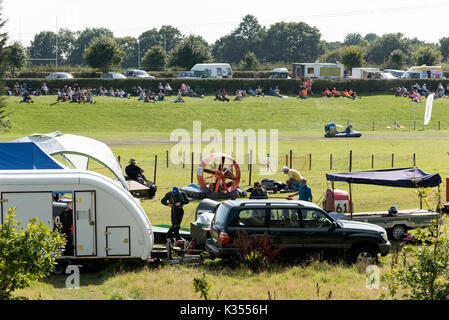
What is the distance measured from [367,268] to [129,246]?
5.09 metres

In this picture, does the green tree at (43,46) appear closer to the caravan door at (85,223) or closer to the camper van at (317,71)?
the camper van at (317,71)

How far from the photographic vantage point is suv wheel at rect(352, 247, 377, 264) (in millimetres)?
14312

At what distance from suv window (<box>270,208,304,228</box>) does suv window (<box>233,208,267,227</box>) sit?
21cm

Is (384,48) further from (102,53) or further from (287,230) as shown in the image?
(287,230)

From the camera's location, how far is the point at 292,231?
14.1 meters

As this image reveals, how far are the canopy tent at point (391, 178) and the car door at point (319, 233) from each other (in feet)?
11.7

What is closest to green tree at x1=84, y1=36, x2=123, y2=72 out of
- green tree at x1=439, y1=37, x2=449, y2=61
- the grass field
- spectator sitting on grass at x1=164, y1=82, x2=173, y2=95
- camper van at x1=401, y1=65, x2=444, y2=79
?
spectator sitting on grass at x1=164, y1=82, x2=173, y2=95

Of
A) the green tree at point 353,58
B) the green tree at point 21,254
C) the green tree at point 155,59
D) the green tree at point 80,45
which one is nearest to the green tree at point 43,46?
the green tree at point 80,45

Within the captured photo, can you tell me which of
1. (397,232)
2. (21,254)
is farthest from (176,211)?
(21,254)

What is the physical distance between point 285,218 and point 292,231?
33cm

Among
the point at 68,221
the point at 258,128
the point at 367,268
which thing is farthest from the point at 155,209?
the point at 258,128

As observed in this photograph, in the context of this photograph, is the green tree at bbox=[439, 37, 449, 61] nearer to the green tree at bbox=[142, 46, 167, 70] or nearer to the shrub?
the green tree at bbox=[142, 46, 167, 70]

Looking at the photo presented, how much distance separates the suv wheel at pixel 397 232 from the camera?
17594 mm

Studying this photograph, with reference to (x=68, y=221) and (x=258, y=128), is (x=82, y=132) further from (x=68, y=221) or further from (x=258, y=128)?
(x=68, y=221)
